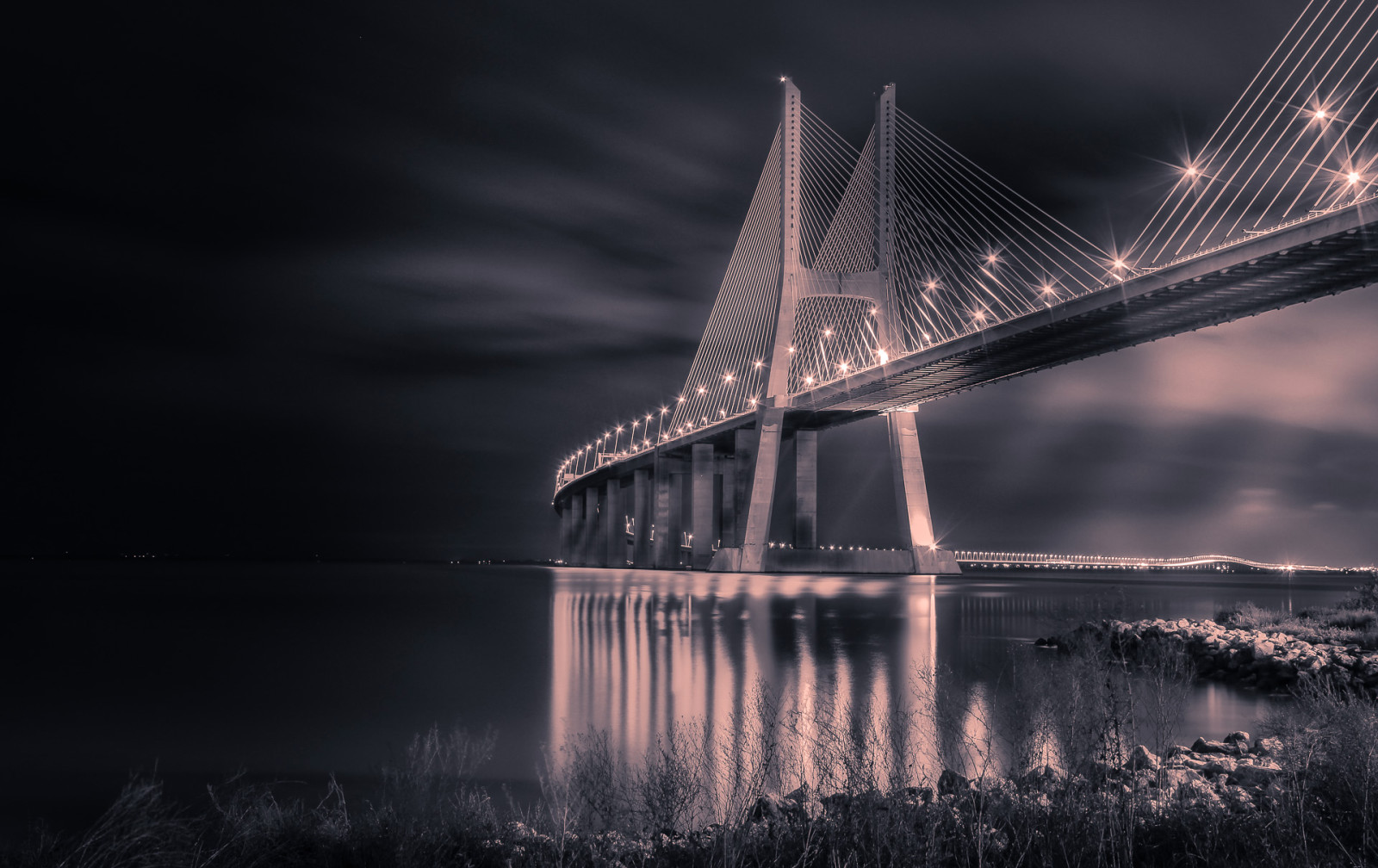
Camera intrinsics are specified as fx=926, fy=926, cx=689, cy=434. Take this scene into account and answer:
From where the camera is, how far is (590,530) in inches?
4692

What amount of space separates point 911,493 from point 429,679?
42.3 m

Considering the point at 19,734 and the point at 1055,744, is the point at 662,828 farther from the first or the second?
the point at 19,734

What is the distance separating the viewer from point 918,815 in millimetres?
5914

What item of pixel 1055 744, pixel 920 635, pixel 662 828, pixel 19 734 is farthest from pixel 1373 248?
pixel 19 734

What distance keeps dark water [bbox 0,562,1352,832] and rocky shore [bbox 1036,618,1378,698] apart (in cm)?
86

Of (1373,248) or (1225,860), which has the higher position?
(1373,248)

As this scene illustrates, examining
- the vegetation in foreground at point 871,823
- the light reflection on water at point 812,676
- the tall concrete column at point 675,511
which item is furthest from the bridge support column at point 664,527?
the vegetation in foreground at point 871,823

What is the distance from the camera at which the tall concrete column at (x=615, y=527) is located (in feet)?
349

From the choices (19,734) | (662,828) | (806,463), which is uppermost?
(806,463)

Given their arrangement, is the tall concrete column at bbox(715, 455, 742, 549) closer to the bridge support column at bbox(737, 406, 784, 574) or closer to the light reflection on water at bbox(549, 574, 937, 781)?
the bridge support column at bbox(737, 406, 784, 574)

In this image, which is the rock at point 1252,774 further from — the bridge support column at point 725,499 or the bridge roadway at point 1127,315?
the bridge support column at point 725,499

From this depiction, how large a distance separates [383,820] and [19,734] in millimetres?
10627

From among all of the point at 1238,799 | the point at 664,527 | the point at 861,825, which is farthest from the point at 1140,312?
the point at 664,527

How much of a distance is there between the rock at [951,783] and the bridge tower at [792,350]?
49.3 metres
